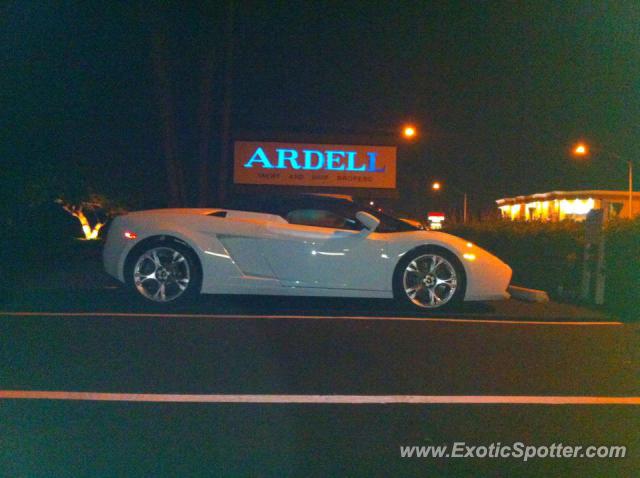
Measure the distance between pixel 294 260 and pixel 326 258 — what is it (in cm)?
37

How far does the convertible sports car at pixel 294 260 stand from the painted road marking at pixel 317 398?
3.35 m

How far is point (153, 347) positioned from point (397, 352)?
2.11m

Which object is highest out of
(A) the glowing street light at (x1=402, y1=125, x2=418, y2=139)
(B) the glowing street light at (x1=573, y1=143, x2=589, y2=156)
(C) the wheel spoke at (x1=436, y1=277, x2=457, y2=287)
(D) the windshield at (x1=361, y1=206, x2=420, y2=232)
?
(B) the glowing street light at (x1=573, y1=143, x2=589, y2=156)

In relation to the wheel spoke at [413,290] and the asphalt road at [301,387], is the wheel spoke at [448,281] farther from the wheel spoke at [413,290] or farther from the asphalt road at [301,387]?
the asphalt road at [301,387]

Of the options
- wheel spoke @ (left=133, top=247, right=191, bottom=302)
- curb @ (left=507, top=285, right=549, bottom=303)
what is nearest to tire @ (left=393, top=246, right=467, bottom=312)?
curb @ (left=507, top=285, right=549, bottom=303)

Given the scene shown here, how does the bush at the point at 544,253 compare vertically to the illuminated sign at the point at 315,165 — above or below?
below

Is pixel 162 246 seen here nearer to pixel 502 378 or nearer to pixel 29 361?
pixel 29 361

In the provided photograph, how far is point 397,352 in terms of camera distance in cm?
594

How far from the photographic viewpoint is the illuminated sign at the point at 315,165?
69.5 feet

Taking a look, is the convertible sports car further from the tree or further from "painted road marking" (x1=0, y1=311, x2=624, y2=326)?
the tree

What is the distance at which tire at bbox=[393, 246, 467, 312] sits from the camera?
26.4 feet

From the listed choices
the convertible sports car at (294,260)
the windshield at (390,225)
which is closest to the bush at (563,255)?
the convertible sports car at (294,260)

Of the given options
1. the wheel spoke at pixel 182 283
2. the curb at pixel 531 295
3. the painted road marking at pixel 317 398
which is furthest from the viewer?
the curb at pixel 531 295

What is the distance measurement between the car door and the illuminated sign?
13.3m
